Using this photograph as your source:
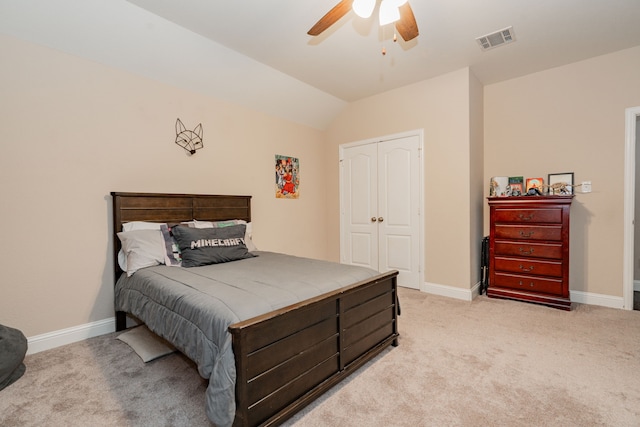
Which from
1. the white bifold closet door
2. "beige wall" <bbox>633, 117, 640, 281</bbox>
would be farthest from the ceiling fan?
"beige wall" <bbox>633, 117, 640, 281</bbox>

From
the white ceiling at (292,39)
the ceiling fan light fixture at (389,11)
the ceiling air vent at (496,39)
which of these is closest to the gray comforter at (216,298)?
the ceiling fan light fixture at (389,11)

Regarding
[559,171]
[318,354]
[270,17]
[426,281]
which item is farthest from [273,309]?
[559,171]

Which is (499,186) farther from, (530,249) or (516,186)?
(530,249)

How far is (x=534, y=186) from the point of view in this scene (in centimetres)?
345

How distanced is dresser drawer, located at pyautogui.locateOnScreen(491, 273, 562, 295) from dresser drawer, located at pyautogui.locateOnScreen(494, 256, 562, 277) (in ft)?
0.21

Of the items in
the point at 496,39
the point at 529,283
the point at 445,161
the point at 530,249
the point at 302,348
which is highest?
the point at 496,39

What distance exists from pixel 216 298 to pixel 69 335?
1.81 metres

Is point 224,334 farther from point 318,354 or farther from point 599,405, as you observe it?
point 599,405

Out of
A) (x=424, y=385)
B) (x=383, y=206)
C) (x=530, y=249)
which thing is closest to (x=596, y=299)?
(x=530, y=249)

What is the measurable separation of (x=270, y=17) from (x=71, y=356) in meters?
3.10

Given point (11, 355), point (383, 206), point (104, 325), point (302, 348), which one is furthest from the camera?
point (383, 206)

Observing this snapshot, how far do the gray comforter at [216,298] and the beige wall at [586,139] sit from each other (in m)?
2.80

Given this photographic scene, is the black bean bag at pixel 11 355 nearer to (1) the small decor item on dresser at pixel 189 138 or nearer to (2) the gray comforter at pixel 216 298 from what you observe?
(2) the gray comforter at pixel 216 298

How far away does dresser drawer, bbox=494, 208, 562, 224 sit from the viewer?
3164mm
